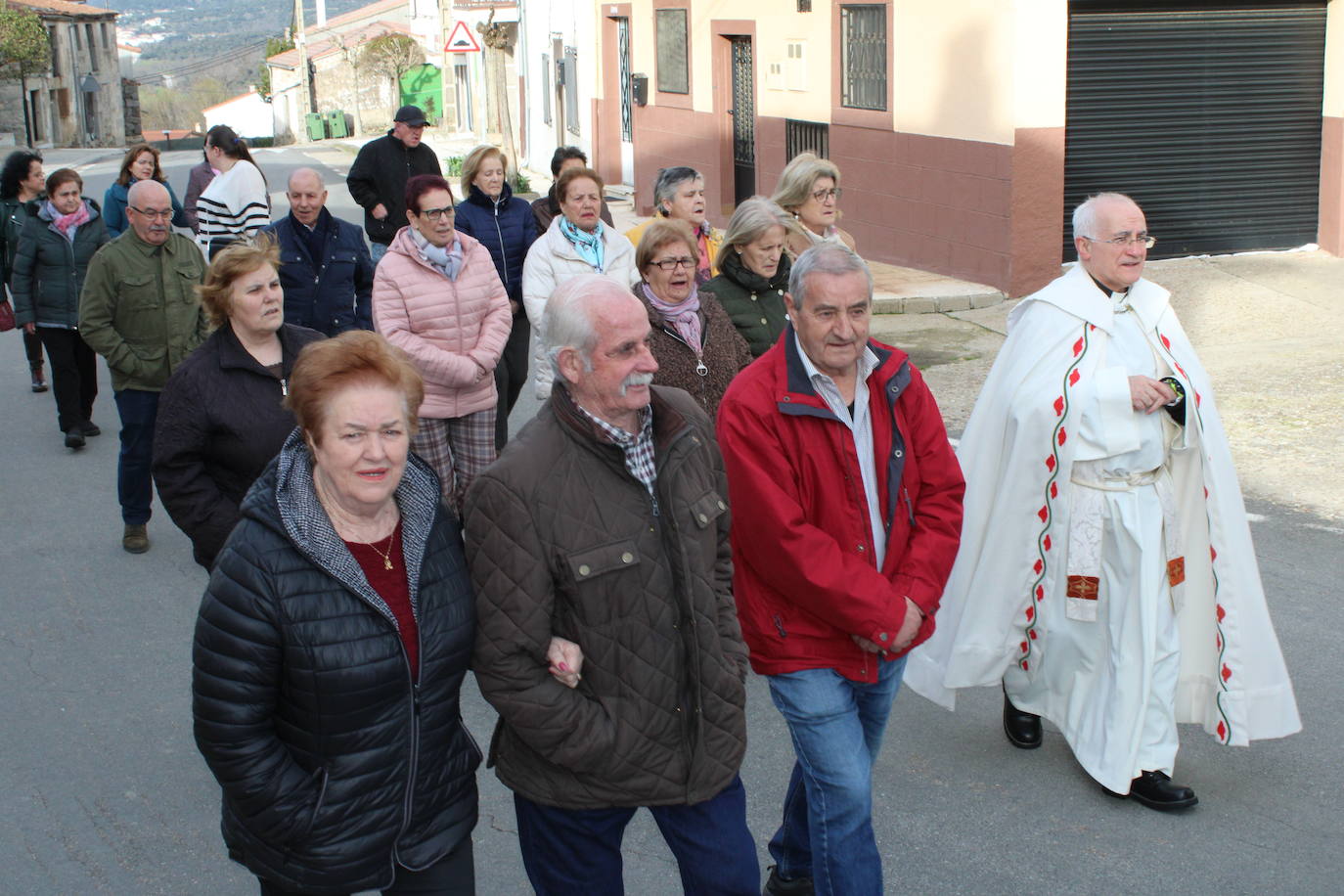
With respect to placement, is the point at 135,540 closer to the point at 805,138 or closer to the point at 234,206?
the point at 234,206

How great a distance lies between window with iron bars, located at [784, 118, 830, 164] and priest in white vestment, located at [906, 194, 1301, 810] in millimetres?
12384

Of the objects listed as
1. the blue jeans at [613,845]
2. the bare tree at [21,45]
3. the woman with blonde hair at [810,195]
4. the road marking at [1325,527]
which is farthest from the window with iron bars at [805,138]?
the bare tree at [21,45]

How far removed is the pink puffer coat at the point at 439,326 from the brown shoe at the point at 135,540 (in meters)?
2.05

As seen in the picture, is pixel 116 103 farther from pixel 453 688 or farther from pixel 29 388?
pixel 453 688

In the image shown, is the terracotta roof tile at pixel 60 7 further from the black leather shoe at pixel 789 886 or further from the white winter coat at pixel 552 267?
the black leather shoe at pixel 789 886

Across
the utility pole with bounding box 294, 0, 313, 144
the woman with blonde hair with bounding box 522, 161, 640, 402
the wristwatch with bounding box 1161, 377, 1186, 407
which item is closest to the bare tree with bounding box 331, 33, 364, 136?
the utility pole with bounding box 294, 0, 313, 144

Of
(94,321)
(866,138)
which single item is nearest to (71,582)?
(94,321)

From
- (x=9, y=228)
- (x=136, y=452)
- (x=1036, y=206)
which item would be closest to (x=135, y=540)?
(x=136, y=452)

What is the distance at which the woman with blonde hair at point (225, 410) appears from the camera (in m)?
4.54

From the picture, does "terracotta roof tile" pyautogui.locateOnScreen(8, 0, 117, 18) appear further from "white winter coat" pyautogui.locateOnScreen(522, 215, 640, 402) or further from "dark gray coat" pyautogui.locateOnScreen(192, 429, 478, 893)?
"dark gray coat" pyautogui.locateOnScreen(192, 429, 478, 893)

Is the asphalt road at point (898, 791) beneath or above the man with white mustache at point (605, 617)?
beneath

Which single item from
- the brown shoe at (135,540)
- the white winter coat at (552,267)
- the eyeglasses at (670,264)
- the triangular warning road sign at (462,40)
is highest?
the triangular warning road sign at (462,40)

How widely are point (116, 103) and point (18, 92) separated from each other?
18794 millimetres

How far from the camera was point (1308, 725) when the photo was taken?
17.6ft
